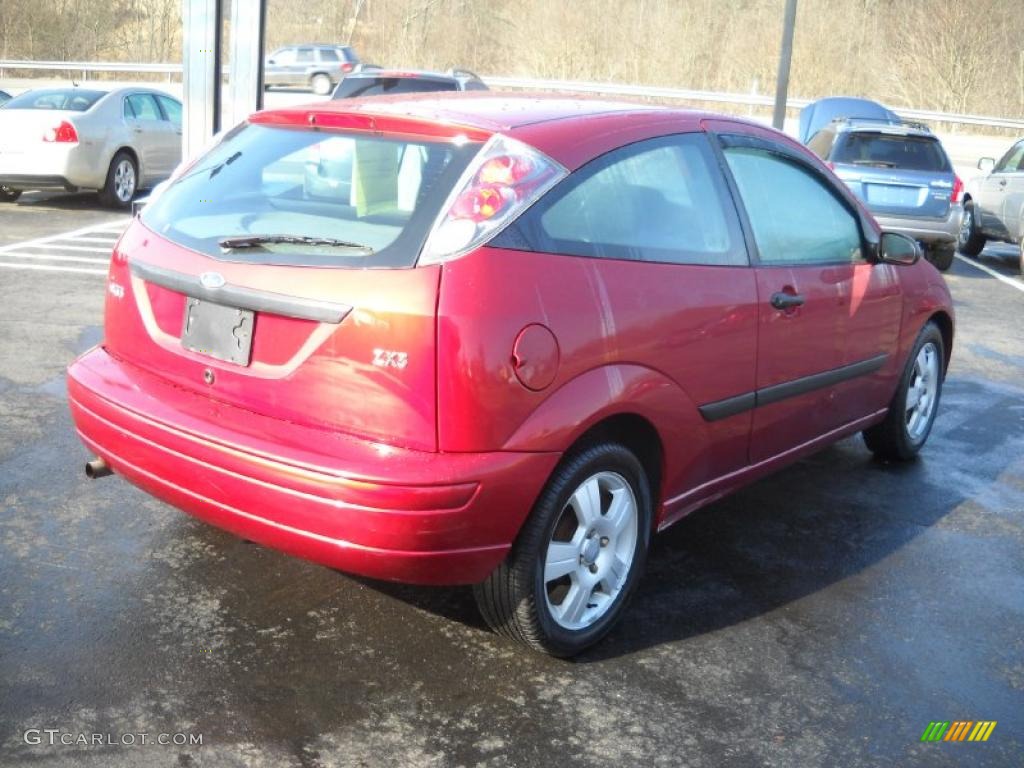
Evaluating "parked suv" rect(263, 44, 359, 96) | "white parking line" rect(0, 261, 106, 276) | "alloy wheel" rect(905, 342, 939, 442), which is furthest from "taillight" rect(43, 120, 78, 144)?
"parked suv" rect(263, 44, 359, 96)

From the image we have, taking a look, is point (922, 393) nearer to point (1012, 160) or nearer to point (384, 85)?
point (384, 85)

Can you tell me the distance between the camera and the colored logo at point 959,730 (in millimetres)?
3283

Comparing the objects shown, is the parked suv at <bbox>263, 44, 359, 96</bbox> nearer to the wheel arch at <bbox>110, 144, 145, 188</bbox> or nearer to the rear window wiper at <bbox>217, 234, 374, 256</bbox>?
the wheel arch at <bbox>110, 144, 145, 188</bbox>

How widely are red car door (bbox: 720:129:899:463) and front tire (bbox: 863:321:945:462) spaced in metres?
0.50

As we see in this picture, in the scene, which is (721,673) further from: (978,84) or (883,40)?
(883,40)

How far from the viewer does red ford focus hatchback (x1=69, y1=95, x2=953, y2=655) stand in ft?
10.2

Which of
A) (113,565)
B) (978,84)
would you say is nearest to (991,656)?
(113,565)

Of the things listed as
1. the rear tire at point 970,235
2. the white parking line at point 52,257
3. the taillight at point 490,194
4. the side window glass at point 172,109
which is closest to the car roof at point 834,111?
the rear tire at point 970,235

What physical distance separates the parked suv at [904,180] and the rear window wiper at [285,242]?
35.4ft

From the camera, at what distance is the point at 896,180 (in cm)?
1327

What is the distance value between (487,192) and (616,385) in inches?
26.8

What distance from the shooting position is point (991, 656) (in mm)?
3816

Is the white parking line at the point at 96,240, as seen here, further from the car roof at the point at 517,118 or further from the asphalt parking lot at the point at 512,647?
the car roof at the point at 517,118

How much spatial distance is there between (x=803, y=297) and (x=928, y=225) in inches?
380
